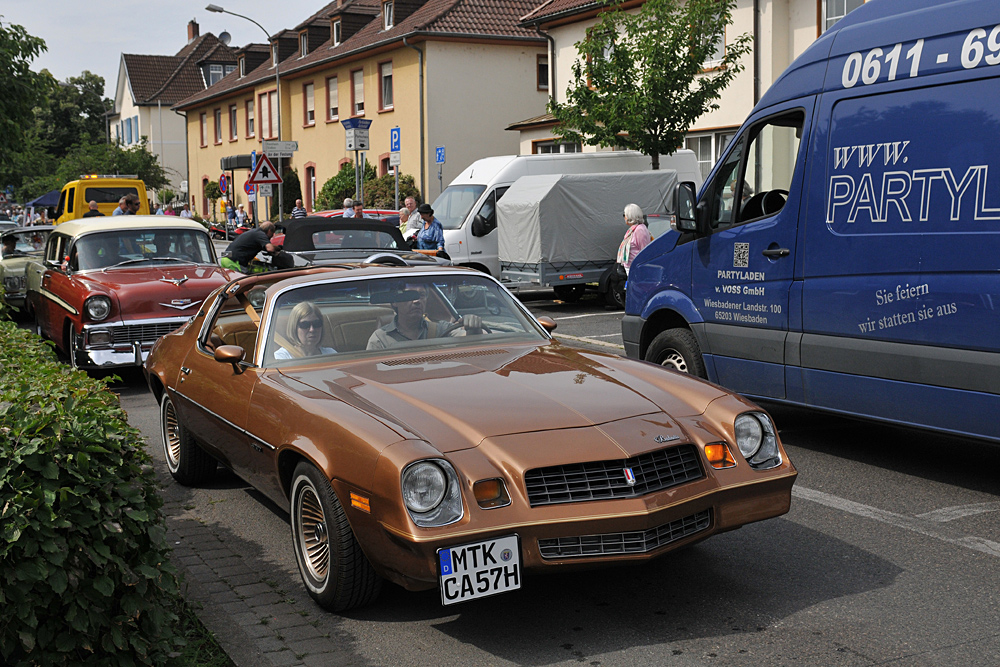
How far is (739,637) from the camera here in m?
4.18

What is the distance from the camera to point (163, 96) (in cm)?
7650

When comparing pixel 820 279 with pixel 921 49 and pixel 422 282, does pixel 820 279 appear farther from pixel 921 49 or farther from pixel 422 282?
pixel 422 282

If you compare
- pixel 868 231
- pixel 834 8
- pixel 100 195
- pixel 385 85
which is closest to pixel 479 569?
pixel 868 231

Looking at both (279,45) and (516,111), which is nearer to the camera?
(516,111)

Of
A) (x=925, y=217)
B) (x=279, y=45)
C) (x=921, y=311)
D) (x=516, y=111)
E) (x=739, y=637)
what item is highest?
(x=279, y=45)

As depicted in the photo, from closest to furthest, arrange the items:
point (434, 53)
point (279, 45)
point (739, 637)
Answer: point (739, 637) < point (434, 53) < point (279, 45)

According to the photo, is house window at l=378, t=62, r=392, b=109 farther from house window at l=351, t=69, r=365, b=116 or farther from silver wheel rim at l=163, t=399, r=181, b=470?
silver wheel rim at l=163, t=399, r=181, b=470

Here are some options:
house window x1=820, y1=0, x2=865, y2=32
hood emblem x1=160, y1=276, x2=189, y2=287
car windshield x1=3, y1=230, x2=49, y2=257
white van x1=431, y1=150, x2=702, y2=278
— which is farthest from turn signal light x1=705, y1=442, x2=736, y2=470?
house window x1=820, y1=0, x2=865, y2=32

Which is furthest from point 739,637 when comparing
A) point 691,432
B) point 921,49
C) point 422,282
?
point 921,49

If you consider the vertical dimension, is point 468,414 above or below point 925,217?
below

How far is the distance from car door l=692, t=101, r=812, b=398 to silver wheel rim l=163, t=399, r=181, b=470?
152 inches

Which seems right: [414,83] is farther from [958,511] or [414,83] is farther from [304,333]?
[958,511]

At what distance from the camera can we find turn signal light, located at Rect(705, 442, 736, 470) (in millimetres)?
4438

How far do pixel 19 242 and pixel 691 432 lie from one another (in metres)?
17.3
